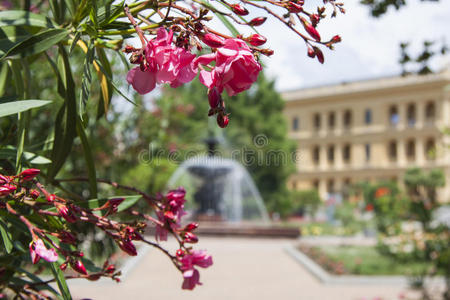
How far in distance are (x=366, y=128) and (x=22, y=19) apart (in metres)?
42.4

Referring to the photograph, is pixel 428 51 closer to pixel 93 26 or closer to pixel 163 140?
pixel 93 26

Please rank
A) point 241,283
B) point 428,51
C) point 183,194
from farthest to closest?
1. point 241,283
2. point 428,51
3. point 183,194

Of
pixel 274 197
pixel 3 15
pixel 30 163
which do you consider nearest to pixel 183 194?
pixel 30 163

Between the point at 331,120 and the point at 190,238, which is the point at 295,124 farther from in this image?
the point at 190,238

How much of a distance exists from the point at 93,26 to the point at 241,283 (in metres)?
7.07

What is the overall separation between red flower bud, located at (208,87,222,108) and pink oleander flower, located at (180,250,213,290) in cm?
42

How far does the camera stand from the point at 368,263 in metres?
9.59

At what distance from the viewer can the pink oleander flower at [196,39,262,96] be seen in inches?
31.8

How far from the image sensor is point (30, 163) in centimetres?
122

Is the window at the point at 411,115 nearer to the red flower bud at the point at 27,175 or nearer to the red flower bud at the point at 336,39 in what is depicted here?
the red flower bud at the point at 336,39

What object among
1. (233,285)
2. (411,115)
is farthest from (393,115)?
(233,285)

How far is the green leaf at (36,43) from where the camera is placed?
0.98 meters

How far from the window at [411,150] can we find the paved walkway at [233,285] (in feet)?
106

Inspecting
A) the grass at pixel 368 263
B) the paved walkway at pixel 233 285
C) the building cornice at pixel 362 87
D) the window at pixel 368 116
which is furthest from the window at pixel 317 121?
the paved walkway at pixel 233 285
